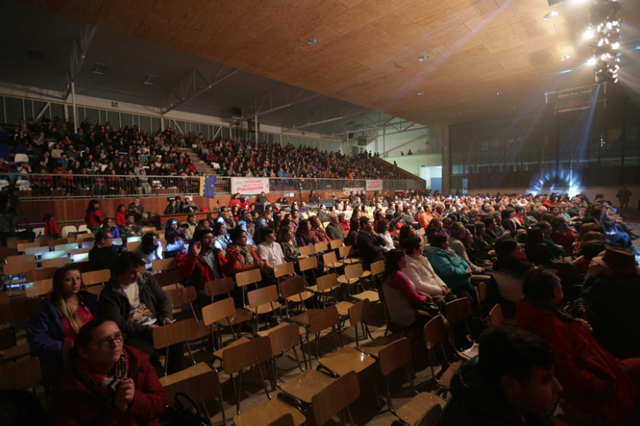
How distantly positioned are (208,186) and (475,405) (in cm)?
1105

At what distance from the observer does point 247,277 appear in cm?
384

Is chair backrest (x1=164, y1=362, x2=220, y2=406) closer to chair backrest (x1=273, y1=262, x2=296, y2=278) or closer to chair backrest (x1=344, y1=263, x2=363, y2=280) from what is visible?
chair backrest (x1=273, y1=262, x2=296, y2=278)

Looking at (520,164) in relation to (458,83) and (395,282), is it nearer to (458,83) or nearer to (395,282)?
(458,83)

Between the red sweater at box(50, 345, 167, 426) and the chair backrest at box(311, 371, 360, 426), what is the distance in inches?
33.0

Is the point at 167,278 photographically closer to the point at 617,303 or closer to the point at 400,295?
the point at 400,295

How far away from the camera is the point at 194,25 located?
5570mm

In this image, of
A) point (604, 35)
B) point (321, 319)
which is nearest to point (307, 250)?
point (321, 319)

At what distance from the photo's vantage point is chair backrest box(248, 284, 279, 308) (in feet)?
10.6

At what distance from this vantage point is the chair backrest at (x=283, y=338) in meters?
2.33

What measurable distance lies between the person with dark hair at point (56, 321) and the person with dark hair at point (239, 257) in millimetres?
1777

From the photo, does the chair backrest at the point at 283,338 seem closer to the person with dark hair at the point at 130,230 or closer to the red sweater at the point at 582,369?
the red sweater at the point at 582,369

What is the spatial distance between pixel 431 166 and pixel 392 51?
63.5 ft

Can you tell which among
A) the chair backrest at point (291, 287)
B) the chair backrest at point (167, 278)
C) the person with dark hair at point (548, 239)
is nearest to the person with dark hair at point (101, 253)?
the chair backrest at point (167, 278)

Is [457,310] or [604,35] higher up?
[604,35]
